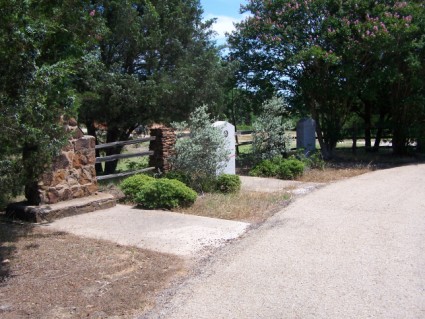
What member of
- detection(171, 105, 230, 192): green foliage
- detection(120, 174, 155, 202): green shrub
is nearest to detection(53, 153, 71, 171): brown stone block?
detection(120, 174, 155, 202): green shrub

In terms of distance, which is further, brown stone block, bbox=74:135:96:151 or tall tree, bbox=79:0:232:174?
tall tree, bbox=79:0:232:174

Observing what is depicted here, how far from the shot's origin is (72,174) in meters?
8.93

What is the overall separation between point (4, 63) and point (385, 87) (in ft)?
51.2

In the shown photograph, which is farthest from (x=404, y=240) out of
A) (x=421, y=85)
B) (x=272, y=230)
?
(x=421, y=85)

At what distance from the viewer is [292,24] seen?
50.8 ft

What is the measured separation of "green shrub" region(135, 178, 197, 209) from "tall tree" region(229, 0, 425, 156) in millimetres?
7230

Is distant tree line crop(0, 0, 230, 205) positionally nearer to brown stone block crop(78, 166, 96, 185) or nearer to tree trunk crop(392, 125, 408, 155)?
brown stone block crop(78, 166, 96, 185)

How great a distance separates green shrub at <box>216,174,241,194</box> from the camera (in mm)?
10695

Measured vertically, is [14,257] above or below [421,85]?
below

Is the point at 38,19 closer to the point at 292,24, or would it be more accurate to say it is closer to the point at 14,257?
the point at 14,257

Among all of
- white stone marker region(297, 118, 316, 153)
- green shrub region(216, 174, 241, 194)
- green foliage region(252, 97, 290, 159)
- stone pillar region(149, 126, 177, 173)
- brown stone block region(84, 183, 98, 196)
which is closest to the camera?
brown stone block region(84, 183, 98, 196)

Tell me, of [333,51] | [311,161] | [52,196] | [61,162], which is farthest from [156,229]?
[333,51]

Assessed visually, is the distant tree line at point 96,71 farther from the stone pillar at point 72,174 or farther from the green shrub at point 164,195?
the green shrub at point 164,195

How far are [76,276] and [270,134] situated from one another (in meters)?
9.49
